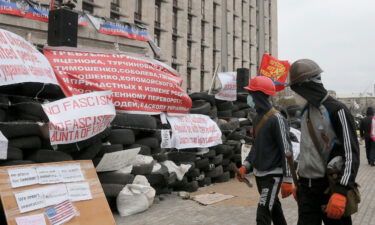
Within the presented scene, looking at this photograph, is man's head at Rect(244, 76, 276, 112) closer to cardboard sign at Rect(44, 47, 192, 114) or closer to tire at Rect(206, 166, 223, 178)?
cardboard sign at Rect(44, 47, 192, 114)

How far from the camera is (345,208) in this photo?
102 inches

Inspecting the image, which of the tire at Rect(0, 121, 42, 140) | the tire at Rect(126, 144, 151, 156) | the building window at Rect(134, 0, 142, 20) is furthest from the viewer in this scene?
the building window at Rect(134, 0, 142, 20)

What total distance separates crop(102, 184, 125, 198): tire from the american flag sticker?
1.21 metres

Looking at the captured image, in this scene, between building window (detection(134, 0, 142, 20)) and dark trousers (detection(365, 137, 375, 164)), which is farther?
building window (detection(134, 0, 142, 20))

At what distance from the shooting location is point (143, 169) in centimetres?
580

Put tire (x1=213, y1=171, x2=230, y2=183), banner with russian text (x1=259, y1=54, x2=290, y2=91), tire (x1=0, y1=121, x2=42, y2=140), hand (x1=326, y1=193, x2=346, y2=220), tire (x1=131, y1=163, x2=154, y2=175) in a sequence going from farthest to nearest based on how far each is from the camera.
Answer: banner with russian text (x1=259, y1=54, x2=290, y2=91) → tire (x1=213, y1=171, x2=230, y2=183) → tire (x1=131, y1=163, x2=154, y2=175) → tire (x1=0, y1=121, x2=42, y2=140) → hand (x1=326, y1=193, x2=346, y2=220)

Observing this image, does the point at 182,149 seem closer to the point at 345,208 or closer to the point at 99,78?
the point at 99,78

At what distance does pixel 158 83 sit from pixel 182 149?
144 centimetres

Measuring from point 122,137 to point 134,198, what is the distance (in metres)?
0.96

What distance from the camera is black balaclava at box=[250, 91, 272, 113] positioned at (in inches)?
157

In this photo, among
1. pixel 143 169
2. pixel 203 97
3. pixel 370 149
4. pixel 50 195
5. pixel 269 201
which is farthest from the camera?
pixel 370 149

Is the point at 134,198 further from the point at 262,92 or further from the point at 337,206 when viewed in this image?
the point at 337,206

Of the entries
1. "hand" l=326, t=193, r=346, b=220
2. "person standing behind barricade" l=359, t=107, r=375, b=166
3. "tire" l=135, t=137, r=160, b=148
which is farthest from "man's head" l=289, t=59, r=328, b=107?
"person standing behind barricade" l=359, t=107, r=375, b=166

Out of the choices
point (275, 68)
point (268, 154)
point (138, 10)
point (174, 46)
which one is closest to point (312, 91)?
point (268, 154)
